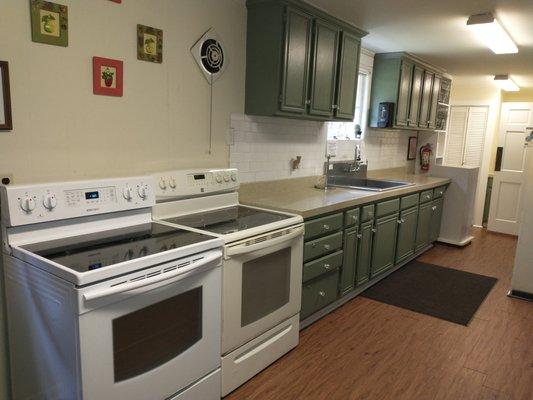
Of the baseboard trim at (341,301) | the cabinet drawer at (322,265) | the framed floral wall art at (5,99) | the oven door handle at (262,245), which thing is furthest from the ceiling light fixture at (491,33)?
the framed floral wall art at (5,99)

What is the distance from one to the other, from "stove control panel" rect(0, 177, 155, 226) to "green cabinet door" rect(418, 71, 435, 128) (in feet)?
13.5

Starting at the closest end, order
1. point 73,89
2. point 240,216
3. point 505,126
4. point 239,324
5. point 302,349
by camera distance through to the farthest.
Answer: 1. point 73,89
2. point 239,324
3. point 240,216
4. point 302,349
5. point 505,126

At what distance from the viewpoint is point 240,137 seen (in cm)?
303

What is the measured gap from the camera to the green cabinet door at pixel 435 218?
4921 mm

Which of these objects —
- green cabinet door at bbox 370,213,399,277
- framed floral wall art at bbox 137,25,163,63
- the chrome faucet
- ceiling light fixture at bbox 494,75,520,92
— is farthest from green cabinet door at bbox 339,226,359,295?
ceiling light fixture at bbox 494,75,520,92

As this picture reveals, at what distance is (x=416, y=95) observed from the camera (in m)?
5.02

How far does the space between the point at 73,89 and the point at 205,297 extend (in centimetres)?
119

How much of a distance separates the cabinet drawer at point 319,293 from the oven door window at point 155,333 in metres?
1.05

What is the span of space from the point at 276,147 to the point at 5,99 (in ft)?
6.63

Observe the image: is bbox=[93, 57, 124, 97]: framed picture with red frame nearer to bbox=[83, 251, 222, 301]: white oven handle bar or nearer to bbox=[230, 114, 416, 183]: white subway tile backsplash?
bbox=[230, 114, 416, 183]: white subway tile backsplash

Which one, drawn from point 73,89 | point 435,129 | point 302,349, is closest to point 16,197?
point 73,89

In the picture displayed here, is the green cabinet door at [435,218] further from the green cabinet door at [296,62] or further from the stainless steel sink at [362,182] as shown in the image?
the green cabinet door at [296,62]

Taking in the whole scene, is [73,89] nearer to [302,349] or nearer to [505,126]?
[302,349]

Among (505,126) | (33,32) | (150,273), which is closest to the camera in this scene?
(150,273)
